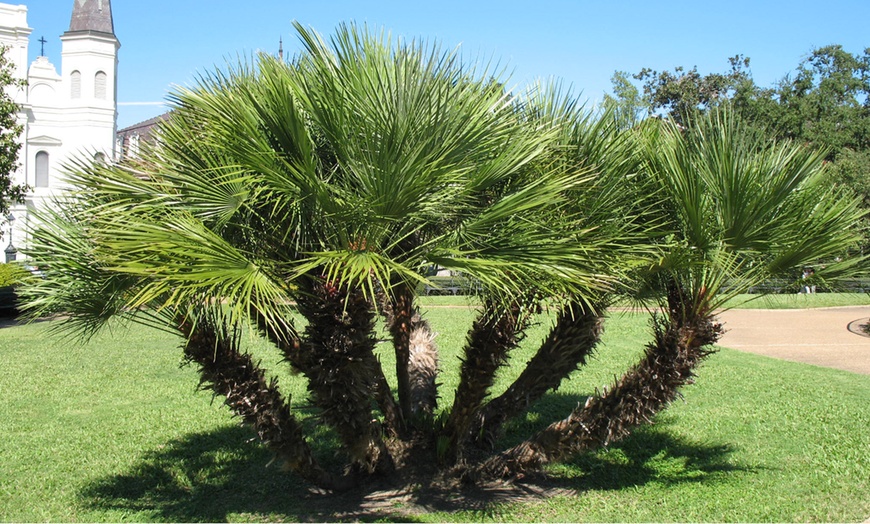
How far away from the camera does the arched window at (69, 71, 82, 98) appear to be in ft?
139

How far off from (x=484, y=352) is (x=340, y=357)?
1.24 m

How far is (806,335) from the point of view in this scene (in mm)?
16078

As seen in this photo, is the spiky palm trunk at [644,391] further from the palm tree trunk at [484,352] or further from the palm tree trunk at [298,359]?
the palm tree trunk at [298,359]

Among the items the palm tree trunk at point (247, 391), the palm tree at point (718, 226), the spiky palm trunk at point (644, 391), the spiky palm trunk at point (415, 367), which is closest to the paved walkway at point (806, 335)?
the spiky palm trunk at point (415, 367)

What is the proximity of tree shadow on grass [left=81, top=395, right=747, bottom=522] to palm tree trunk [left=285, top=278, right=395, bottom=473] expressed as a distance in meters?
0.72

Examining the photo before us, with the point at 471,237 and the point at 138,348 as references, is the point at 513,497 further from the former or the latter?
the point at 138,348

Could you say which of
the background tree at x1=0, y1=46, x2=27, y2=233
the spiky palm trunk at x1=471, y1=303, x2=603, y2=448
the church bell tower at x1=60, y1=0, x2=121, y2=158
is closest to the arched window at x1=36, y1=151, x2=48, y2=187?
the church bell tower at x1=60, y1=0, x2=121, y2=158

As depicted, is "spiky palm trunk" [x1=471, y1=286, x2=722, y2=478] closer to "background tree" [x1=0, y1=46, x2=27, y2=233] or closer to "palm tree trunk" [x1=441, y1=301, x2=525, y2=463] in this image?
"palm tree trunk" [x1=441, y1=301, x2=525, y2=463]

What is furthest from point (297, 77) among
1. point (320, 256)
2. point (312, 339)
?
point (312, 339)

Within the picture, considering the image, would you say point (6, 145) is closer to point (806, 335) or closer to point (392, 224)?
point (392, 224)

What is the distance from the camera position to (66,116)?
138 ft

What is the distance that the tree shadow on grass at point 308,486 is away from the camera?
18.4ft

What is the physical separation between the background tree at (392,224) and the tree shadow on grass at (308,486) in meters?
0.37

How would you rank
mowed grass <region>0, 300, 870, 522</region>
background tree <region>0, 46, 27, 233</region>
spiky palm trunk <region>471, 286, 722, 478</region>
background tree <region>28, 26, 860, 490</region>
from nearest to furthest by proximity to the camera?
background tree <region>28, 26, 860, 490</region> < spiky palm trunk <region>471, 286, 722, 478</region> < mowed grass <region>0, 300, 870, 522</region> < background tree <region>0, 46, 27, 233</region>
